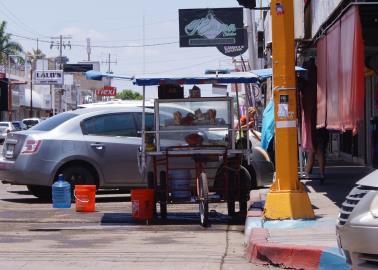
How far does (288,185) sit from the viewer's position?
9.95m

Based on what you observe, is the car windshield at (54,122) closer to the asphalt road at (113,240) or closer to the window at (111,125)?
the window at (111,125)

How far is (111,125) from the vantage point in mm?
13633

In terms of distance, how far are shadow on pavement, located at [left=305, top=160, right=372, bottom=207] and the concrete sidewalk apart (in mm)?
522

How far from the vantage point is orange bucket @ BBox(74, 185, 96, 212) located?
11.9 meters

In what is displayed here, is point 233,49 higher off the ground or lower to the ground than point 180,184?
higher

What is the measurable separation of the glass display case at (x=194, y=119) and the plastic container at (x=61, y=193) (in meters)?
1.93

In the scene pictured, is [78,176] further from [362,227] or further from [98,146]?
[362,227]

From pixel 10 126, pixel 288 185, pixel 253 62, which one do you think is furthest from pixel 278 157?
pixel 10 126

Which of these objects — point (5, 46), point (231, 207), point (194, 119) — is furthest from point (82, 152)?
point (5, 46)

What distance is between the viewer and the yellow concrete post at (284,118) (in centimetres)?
995

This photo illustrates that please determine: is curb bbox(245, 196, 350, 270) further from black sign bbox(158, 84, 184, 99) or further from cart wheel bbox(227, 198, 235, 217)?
black sign bbox(158, 84, 184, 99)

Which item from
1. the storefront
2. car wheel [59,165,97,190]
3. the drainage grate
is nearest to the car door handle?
car wheel [59,165,97,190]

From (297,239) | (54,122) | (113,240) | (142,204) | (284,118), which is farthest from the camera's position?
A: (54,122)

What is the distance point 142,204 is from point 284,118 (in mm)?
2583
